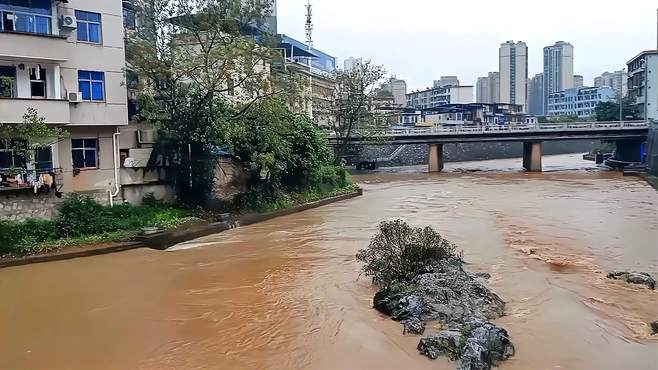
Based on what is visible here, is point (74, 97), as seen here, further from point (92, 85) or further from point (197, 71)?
point (197, 71)

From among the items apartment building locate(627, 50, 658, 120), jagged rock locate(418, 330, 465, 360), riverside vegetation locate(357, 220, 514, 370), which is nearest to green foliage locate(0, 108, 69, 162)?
riverside vegetation locate(357, 220, 514, 370)

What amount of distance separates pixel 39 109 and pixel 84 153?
91.0 inches

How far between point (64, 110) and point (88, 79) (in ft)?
5.29

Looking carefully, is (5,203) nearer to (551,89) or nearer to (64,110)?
(64,110)

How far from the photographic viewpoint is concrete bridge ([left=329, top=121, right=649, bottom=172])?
46.0 metres

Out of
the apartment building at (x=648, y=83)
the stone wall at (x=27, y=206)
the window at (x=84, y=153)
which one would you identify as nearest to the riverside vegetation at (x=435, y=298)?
the stone wall at (x=27, y=206)

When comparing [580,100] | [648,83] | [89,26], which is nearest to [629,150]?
[648,83]

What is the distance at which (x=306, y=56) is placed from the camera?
65188 mm

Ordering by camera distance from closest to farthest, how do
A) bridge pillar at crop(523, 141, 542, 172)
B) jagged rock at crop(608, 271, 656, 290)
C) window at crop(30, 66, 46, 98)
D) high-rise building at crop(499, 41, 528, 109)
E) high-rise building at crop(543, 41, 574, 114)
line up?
jagged rock at crop(608, 271, 656, 290)
window at crop(30, 66, 46, 98)
bridge pillar at crop(523, 141, 542, 172)
high-rise building at crop(499, 41, 528, 109)
high-rise building at crop(543, 41, 574, 114)

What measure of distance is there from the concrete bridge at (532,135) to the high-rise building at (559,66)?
109934 millimetres

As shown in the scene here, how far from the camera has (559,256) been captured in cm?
1511

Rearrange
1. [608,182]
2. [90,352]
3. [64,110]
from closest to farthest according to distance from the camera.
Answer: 1. [90,352]
2. [64,110]
3. [608,182]

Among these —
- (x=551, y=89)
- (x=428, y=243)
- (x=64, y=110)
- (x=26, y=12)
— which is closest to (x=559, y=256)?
(x=428, y=243)

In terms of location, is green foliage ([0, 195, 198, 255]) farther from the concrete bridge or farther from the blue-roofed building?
the blue-roofed building
